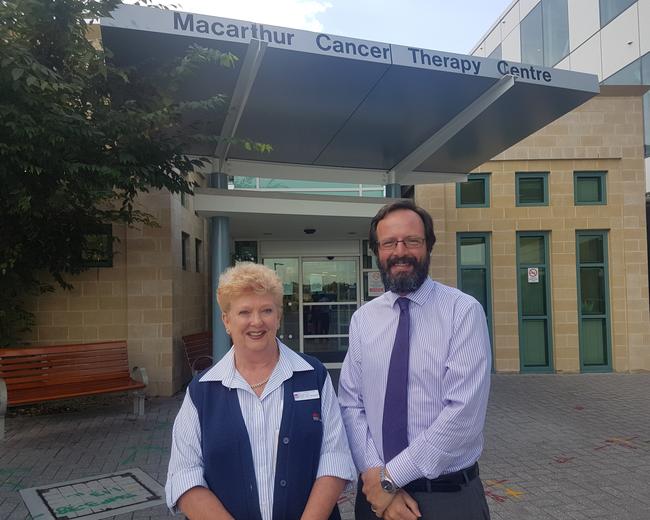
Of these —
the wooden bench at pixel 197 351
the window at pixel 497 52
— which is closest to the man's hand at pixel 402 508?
the wooden bench at pixel 197 351

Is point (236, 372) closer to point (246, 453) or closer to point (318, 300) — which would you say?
point (246, 453)

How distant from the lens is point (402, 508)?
1907 millimetres

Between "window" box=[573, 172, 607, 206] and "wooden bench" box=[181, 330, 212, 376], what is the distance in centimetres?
732

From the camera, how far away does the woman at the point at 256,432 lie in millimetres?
1896

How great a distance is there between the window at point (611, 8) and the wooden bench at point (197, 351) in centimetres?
1531

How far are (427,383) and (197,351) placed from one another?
23.0 ft

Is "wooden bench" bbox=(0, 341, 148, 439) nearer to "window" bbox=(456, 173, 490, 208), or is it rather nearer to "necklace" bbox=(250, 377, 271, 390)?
"necklace" bbox=(250, 377, 271, 390)

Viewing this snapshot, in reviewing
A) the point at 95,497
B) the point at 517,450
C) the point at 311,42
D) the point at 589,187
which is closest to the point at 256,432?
the point at 95,497

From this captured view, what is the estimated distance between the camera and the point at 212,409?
6.45 feet

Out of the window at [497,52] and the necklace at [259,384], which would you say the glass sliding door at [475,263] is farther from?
the window at [497,52]

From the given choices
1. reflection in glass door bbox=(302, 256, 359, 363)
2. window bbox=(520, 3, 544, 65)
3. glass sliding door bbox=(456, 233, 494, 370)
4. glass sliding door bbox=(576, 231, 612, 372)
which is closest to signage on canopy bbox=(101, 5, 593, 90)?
glass sliding door bbox=(456, 233, 494, 370)

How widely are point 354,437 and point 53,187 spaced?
15.9 ft

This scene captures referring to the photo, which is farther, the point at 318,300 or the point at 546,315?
the point at 318,300

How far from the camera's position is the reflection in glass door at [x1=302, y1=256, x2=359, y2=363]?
11.4m
